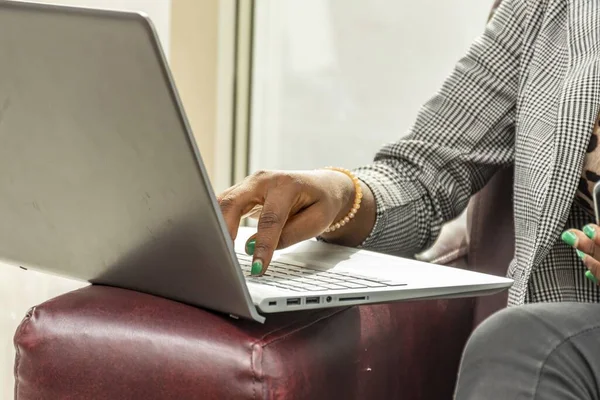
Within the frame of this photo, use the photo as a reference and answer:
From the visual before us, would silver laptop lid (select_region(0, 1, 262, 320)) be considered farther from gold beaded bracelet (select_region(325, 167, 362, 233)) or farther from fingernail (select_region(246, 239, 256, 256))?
gold beaded bracelet (select_region(325, 167, 362, 233))

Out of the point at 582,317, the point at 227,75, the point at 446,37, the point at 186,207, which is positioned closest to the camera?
the point at 186,207

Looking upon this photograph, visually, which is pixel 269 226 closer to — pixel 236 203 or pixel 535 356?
pixel 236 203

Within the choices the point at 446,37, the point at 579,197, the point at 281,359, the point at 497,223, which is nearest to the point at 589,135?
the point at 579,197

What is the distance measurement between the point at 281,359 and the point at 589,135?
50 cm

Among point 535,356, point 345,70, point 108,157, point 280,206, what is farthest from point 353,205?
point 345,70

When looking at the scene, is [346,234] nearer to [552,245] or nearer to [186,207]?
[552,245]

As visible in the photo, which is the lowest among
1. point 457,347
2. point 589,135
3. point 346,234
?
point 457,347

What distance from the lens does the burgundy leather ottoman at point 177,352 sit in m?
0.64

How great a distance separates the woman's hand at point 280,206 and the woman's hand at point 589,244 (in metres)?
0.23

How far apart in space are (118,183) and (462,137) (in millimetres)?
581

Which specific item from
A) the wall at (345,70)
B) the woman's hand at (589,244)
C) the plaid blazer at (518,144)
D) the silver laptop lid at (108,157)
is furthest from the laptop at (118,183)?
the wall at (345,70)

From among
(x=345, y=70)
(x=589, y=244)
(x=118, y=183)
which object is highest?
(x=118, y=183)

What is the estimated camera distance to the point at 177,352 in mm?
654

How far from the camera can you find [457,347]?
40.0 inches
